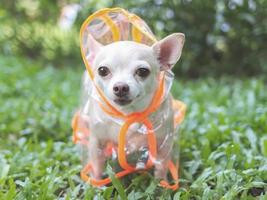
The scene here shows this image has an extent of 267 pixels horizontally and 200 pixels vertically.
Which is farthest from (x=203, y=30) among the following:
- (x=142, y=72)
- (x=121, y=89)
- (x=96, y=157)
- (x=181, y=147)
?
(x=121, y=89)

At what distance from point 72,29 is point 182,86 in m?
2.01

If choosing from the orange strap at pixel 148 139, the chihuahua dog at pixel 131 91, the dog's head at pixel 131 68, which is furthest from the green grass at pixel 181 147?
the dog's head at pixel 131 68

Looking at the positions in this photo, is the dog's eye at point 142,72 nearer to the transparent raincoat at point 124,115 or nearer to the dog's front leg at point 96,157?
the transparent raincoat at point 124,115

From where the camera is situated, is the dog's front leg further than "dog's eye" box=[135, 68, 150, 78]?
Yes

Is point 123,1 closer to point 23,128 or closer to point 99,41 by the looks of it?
point 23,128

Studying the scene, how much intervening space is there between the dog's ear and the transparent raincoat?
2.6 inches

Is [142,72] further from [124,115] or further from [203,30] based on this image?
[203,30]

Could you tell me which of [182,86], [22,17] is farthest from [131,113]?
[22,17]

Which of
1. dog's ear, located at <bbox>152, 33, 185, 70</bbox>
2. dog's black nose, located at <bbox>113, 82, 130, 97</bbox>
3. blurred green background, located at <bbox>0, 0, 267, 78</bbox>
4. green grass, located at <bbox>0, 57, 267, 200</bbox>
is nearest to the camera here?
dog's black nose, located at <bbox>113, 82, 130, 97</bbox>

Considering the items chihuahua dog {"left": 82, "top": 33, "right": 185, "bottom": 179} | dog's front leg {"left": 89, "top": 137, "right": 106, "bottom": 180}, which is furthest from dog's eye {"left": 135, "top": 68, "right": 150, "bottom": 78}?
dog's front leg {"left": 89, "top": 137, "right": 106, "bottom": 180}

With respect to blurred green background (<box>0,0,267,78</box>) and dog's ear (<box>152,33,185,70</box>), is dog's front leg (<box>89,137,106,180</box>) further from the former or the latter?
blurred green background (<box>0,0,267,78</box>)

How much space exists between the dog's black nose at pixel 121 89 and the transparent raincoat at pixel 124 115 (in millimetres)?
185

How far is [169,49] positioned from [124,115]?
33cm

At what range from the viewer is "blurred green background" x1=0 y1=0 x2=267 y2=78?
179 inches
